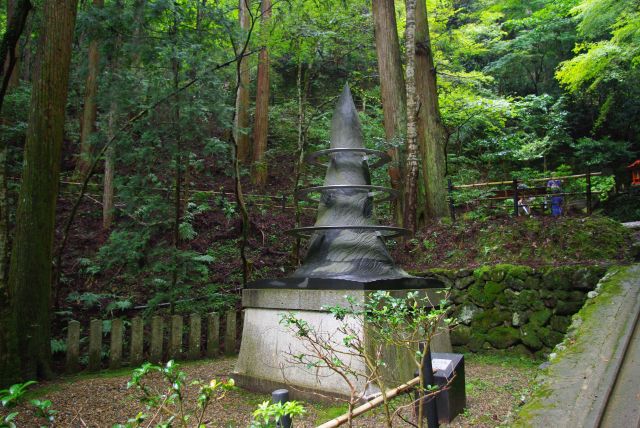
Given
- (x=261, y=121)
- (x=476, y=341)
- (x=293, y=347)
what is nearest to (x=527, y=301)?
(x=476, y=341)

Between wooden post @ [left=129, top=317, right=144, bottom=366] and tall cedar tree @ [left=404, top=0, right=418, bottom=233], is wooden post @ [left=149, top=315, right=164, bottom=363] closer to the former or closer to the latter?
wooden post @ [left=129, top=317, right=144, bottom=366]

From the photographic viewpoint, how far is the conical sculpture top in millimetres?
5012

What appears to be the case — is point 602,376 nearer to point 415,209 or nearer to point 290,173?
point 415,209

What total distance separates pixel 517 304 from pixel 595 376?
357 cm

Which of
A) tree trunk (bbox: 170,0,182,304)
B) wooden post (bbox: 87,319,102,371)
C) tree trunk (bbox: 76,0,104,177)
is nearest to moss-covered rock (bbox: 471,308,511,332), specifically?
tree trunk (bbox: 170,0,182,304)

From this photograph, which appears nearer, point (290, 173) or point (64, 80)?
point (64, 80)

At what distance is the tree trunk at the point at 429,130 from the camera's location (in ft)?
31.8

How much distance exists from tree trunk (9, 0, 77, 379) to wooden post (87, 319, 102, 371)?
0.53 metres

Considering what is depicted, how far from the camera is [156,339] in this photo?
6.32m

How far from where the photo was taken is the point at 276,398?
1.99m

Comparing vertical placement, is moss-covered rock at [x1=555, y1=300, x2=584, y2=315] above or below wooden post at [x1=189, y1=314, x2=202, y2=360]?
above

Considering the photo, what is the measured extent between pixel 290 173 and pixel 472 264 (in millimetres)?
10640

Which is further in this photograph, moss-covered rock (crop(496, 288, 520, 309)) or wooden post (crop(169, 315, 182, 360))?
moss-covered rock (crop(496, 288, 520, 309))

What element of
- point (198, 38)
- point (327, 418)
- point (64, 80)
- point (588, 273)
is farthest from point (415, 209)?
point (64, 80)
